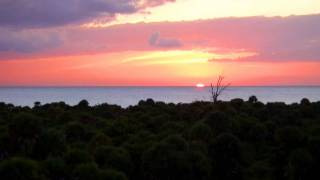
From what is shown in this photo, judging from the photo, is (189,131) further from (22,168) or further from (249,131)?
(22,168)

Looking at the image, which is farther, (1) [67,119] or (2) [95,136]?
(1) [67,119]

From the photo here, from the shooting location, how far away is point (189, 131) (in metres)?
20.8

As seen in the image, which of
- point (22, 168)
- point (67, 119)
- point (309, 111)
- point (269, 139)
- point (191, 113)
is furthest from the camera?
point (191, 113)

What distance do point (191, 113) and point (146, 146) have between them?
1502 cm

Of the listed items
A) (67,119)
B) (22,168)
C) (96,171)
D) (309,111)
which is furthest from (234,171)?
(309,111)

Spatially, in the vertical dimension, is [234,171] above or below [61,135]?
below

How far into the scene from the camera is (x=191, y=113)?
33.2 metres

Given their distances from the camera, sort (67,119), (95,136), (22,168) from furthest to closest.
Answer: (67,119) → (95,136) → (22,168)

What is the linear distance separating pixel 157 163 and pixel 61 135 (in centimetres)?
293

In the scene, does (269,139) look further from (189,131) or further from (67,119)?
(67,119)

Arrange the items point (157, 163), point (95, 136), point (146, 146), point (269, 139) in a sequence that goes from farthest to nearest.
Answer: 1. point (269, 139)
2. point (95, 136)
3. point (146, 146)
4. point (157, 163)

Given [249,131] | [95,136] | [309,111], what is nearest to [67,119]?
[95,136]

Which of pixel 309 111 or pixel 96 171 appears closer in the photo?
pixel 96 171

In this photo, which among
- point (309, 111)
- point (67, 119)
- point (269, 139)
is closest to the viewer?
point (269, 139)
